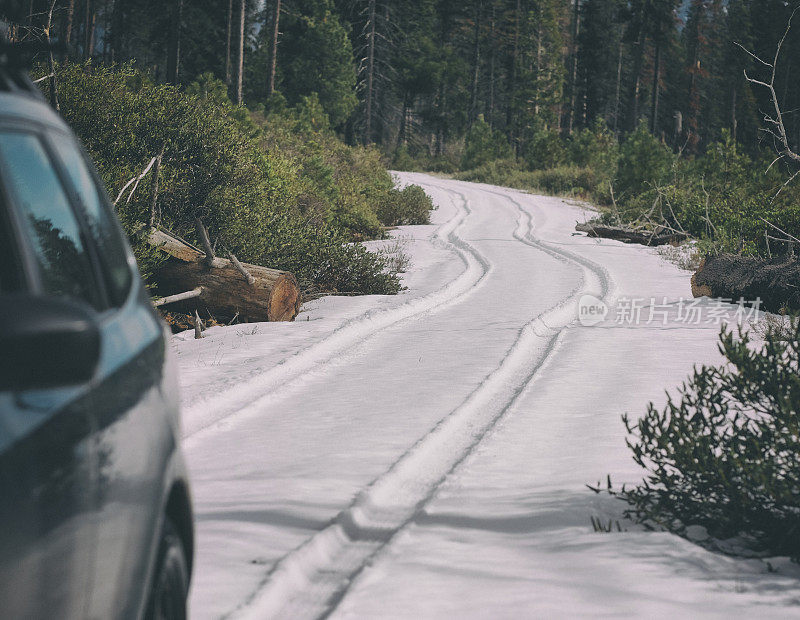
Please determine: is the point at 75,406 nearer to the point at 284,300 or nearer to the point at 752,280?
the point at 284,300

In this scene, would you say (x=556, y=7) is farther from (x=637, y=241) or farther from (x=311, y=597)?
(x=311, y=597)

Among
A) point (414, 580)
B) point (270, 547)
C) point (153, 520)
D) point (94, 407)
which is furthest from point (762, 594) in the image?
point (94, 407)

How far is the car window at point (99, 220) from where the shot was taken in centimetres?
267

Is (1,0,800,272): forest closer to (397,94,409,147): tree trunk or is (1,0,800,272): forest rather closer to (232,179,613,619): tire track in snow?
(397,94,409,147): tree trunk

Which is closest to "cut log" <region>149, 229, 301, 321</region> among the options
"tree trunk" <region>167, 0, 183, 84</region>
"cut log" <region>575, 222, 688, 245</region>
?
"cut log" <region>575, 222, 688, 245</region>

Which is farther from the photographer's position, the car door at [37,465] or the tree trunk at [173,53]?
the tree trunk at [173,53]

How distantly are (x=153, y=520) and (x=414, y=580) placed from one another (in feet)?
5.87

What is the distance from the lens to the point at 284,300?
35.4 feet

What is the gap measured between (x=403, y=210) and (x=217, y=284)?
15699mm

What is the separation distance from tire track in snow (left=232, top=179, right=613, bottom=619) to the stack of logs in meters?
2.97

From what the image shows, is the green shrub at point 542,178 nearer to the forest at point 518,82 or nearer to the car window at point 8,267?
the forest at point 518,82

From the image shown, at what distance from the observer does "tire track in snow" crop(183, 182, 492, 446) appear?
22.0 feet

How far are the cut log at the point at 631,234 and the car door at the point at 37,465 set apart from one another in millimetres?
19913

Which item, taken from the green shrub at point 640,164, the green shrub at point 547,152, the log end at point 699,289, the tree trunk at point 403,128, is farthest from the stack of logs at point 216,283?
the tree trunk at point 403,128
